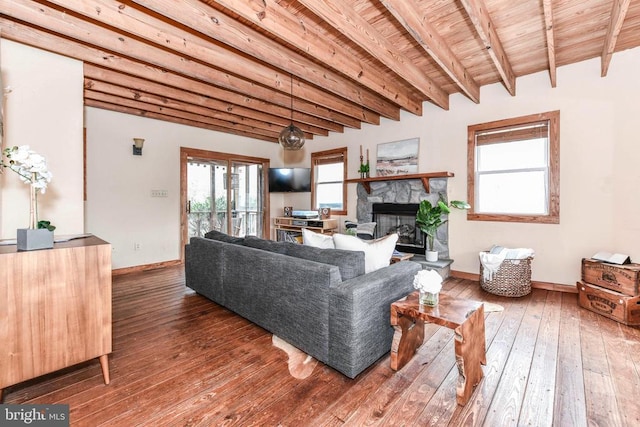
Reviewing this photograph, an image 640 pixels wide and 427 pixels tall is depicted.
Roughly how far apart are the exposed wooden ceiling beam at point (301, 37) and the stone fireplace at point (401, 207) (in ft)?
5.57

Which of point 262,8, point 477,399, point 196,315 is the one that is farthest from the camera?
point 196,315

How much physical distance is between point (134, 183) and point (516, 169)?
225 inches

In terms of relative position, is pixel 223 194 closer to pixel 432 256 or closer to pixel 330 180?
pixel 330 180

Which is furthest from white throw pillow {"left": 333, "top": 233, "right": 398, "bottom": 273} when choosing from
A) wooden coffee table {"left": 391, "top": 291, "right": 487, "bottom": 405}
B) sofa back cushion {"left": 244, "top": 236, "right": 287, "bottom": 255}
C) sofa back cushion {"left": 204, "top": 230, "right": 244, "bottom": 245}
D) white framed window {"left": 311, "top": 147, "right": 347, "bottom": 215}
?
white framed window {"left": 311, "top": 147, "right": 347, "bottom": 215}

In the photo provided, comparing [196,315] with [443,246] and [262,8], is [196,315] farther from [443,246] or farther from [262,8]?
[443,246]

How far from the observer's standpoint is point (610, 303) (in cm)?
274

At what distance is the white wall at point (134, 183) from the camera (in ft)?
14.2

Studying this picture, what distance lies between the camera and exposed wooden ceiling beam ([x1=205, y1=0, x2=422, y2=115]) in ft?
7.06

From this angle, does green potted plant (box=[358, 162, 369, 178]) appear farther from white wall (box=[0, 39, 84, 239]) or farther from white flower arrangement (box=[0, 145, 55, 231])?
white flower arrangement (box=[0, 145, 55, 231])

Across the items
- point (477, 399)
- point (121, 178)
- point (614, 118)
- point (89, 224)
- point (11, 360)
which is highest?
point (614, 118)

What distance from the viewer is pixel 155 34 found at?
247cm

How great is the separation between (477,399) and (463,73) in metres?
3.43

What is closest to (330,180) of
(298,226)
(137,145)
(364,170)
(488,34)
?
(364,170)

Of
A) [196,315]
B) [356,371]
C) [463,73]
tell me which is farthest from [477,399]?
[463,73]
